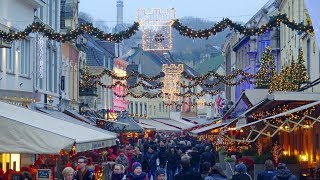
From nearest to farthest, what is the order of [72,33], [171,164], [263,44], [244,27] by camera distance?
[244,27] < [72,33] < [171,164] < [263,44]

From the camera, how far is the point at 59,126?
1622 centimetres

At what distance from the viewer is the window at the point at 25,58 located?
3572 centimetres

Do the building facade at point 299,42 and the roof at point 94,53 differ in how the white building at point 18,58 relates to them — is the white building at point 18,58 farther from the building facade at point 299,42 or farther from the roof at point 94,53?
the roof at point 94,53

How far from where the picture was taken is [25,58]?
36.4 metres

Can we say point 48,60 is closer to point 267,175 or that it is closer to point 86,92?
point 86,92

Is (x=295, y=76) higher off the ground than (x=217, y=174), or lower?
higher

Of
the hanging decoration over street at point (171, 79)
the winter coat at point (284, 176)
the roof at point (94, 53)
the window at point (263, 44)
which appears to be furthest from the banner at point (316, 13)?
the roof at point (94, 53)

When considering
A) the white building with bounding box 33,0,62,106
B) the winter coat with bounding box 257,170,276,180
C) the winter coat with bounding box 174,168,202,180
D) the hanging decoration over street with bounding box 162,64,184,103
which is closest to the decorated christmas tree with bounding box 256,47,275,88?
the white building with bounding box 33,0,62,106

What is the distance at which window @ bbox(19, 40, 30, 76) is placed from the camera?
35.7 m

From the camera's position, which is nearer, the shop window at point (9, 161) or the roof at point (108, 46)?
the shop window at point (9, 161)

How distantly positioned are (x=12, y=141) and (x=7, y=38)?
37.9ft

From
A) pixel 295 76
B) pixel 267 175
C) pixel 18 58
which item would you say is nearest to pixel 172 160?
pixel 295 76

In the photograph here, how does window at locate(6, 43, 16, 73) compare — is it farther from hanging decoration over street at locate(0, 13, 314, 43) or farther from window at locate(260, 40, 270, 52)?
window at locate(260, 40, 270, 52)

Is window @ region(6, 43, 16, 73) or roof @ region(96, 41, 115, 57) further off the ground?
roof @ region(96, 41, 115, 57)
